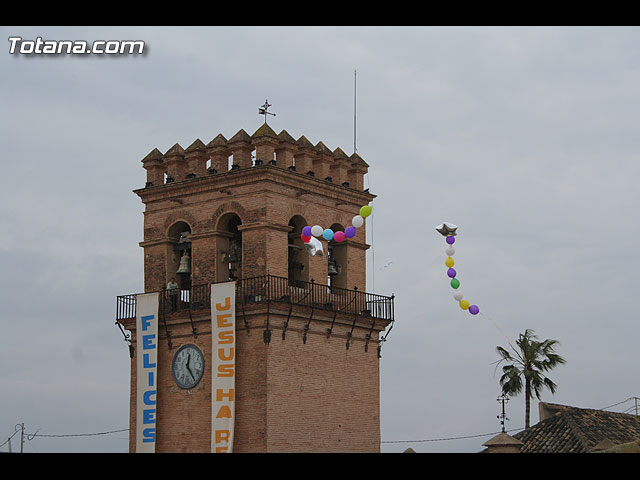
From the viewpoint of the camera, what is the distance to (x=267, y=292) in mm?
29531

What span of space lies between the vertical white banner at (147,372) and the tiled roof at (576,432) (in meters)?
12.8

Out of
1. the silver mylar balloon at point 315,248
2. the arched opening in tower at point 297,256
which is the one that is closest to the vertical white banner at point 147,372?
the arched opening in tower at point 297,256

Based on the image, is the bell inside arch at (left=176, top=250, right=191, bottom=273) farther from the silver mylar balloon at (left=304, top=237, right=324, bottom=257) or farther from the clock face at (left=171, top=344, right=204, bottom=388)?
the silver mylar balloon at (left=304, top=237, right=324, bottom=257)

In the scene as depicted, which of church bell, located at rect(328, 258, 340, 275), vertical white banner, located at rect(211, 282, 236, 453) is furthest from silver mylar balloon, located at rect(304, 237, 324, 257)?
church bell, located at rect(328, 258, 340, 275)

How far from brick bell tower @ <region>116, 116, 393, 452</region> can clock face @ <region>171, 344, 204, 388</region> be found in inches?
6.9

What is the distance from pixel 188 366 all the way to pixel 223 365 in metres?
1.76

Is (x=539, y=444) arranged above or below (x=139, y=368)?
below

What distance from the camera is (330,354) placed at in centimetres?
3112

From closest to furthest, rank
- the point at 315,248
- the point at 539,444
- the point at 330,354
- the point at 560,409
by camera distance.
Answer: the point at 315,248 → the point at 330,354 → the point at 539,444 → the point at 560,409

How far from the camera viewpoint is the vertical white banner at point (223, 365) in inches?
1150
